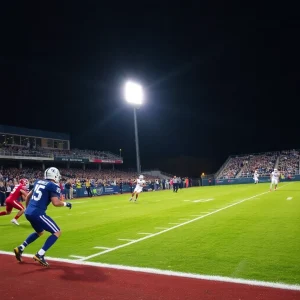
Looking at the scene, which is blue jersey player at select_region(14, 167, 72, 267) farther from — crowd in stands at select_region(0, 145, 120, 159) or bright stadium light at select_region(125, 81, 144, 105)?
crowd in stands at select_region(0, 145, 120, 159)

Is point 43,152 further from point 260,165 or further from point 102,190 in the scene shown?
point 260,165

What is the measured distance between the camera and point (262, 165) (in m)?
53.6

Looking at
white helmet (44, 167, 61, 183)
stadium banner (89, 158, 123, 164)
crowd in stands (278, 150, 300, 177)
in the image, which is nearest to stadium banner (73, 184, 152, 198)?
stadium banner (89, 158, 123, 164)

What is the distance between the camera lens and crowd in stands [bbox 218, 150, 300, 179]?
166 feet

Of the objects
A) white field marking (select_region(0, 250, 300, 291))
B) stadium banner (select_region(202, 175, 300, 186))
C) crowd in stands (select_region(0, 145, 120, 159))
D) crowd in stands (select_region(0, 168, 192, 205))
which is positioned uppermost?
crowd in stands (select_region(0, 145, 120, 159))

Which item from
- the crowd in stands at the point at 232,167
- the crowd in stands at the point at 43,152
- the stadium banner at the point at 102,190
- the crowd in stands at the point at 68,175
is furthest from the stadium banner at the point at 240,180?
the stadium banner at the point at 102,190

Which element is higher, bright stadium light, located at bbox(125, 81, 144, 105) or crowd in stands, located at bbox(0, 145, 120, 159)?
bright stadium light, located at bbox(125, 81, 144, 105)

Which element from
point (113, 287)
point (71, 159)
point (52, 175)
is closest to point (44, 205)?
point (52, 175)

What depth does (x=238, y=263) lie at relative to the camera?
5.37 m

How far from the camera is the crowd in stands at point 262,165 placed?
5047 cm

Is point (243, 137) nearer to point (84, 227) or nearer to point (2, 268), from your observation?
point (84, 227)

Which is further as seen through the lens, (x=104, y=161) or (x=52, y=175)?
(x=104, y=161)

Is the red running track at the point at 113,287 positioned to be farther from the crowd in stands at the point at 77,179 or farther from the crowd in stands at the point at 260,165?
the crowd in stands at the point at 260,165

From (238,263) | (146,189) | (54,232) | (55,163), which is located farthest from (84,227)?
(55,163)
